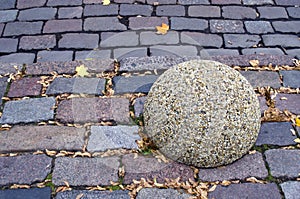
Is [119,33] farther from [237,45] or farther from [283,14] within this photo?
[283,14]

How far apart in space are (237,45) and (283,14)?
33.9 inches

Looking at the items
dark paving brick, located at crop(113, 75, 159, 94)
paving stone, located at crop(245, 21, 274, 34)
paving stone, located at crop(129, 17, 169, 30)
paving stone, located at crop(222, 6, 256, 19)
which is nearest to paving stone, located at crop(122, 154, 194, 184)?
dark paving brick, located at crop(113, 75, 159, 94)

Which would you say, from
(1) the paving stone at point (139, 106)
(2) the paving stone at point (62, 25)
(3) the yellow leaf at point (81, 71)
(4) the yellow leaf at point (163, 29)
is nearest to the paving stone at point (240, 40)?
(4) the yellow leaf at point (163, 29)

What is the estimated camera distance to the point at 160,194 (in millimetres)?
2859

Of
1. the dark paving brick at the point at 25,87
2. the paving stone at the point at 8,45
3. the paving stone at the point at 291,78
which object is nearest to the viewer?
the dark paving brick at the point at 25,87

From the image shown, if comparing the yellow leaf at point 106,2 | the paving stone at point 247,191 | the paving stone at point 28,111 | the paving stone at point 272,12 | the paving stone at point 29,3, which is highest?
the paving stone at point 272,12

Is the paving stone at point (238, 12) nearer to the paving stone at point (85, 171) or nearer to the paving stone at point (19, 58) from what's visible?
the paving stone at point (19, 58)

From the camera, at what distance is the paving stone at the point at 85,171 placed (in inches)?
116

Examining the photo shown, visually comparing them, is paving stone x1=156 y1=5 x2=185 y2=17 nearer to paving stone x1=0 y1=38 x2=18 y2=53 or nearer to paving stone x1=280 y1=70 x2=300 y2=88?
paving stone x1=280 y1=70 x2=300 y2=88

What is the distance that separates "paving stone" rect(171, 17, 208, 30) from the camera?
450 centimetres

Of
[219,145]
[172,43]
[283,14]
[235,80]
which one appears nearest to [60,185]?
[219,145]

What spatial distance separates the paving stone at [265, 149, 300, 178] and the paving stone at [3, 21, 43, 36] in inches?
109

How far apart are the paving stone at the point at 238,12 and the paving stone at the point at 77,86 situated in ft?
5.82

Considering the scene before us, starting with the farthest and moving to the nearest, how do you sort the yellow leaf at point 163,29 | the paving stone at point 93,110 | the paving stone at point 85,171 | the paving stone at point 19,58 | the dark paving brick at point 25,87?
the yellow leaf at point 163,29, the paving stone at point 19,58, the dark paving brick at point 25,87, the paving stone at point 93,110, the paving stone at point 85,171
